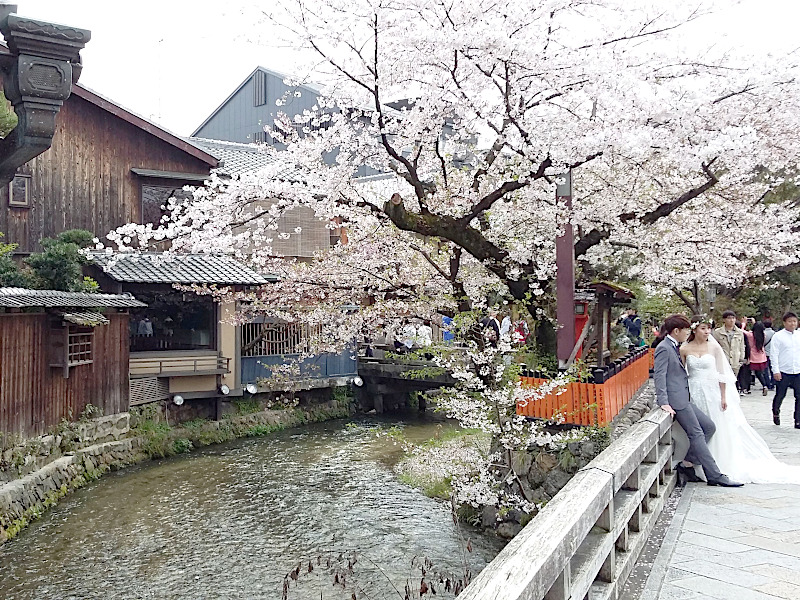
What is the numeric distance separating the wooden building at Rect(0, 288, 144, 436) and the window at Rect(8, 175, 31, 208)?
3829mm

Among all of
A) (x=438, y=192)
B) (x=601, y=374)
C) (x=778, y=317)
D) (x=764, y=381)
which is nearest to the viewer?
(x=601, y=374)

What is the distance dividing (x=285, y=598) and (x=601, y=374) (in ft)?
15.8

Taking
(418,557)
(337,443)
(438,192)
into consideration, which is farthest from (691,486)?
(337,443)

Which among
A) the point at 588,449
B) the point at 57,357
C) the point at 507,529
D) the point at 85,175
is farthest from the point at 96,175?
the point at 588,449

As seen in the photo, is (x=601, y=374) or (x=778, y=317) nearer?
(x=601, y=374)

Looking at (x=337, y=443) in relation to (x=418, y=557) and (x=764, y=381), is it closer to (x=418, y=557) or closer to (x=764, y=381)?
(x=418, y=557)

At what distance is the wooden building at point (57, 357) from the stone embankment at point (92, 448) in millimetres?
359

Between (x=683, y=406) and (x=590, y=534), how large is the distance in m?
3.17

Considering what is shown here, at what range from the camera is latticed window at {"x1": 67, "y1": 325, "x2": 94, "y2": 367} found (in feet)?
44.7

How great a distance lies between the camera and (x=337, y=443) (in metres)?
17.9

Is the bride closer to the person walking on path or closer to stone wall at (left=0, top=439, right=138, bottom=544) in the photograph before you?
the person walking on path

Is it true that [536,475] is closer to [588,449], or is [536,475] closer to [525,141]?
[588,449]

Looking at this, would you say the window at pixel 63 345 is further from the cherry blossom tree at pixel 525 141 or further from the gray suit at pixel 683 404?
the gray suit at pixel 683 404

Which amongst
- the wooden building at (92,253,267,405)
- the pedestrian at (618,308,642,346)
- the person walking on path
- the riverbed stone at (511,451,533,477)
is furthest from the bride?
the wooden building at (92,253,267,405)
